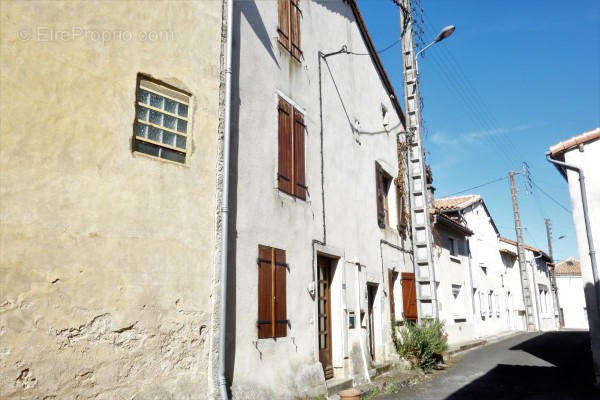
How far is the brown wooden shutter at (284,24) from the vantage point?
324 inches

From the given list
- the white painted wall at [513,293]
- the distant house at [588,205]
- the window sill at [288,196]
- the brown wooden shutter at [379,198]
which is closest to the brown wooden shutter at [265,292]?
the window sill at [288,196]

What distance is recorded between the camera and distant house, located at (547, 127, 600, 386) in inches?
350

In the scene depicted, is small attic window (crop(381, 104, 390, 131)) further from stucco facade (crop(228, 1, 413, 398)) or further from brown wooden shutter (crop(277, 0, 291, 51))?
brown wooden shutter (crop(277, 0, 291, 51))

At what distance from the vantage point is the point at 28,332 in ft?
14.0

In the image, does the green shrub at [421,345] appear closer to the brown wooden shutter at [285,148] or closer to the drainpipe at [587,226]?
the drainpipe at [587,226]

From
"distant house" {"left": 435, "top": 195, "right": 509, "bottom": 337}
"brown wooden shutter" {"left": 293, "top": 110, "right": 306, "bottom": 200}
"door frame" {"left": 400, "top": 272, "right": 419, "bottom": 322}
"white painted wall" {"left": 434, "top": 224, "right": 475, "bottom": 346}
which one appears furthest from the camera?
"distant house" {"left": 435, "top": 195, "right": 509, "bottom": 337}

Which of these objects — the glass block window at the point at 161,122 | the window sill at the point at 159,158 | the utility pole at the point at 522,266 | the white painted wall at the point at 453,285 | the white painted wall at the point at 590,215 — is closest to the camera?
the window sill at the point at 159,158

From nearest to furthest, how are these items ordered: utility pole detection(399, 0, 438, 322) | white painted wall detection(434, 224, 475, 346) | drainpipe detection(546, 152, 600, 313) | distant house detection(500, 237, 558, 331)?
1. drainpipe detection(546, 152, 600, 313)
2. utility pole detection(399, 0, 438, 322)
3. white painted wall detection(434, 224, 475, 346)
4. distant house detection(500, 237, 558, 331)

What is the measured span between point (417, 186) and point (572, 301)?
36740 mm

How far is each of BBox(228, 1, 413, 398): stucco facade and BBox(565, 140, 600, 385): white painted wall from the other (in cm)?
408

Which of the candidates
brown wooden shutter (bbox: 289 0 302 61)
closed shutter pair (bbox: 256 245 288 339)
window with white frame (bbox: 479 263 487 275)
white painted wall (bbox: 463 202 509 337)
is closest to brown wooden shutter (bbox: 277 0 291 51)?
brown wooden shutter (bbox: 289 0 302 61)

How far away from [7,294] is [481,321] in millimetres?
20592

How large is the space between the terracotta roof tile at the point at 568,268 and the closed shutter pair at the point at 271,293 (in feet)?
142

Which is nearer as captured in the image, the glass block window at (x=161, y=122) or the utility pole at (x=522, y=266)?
the glass block window at (x=161, y=122)
